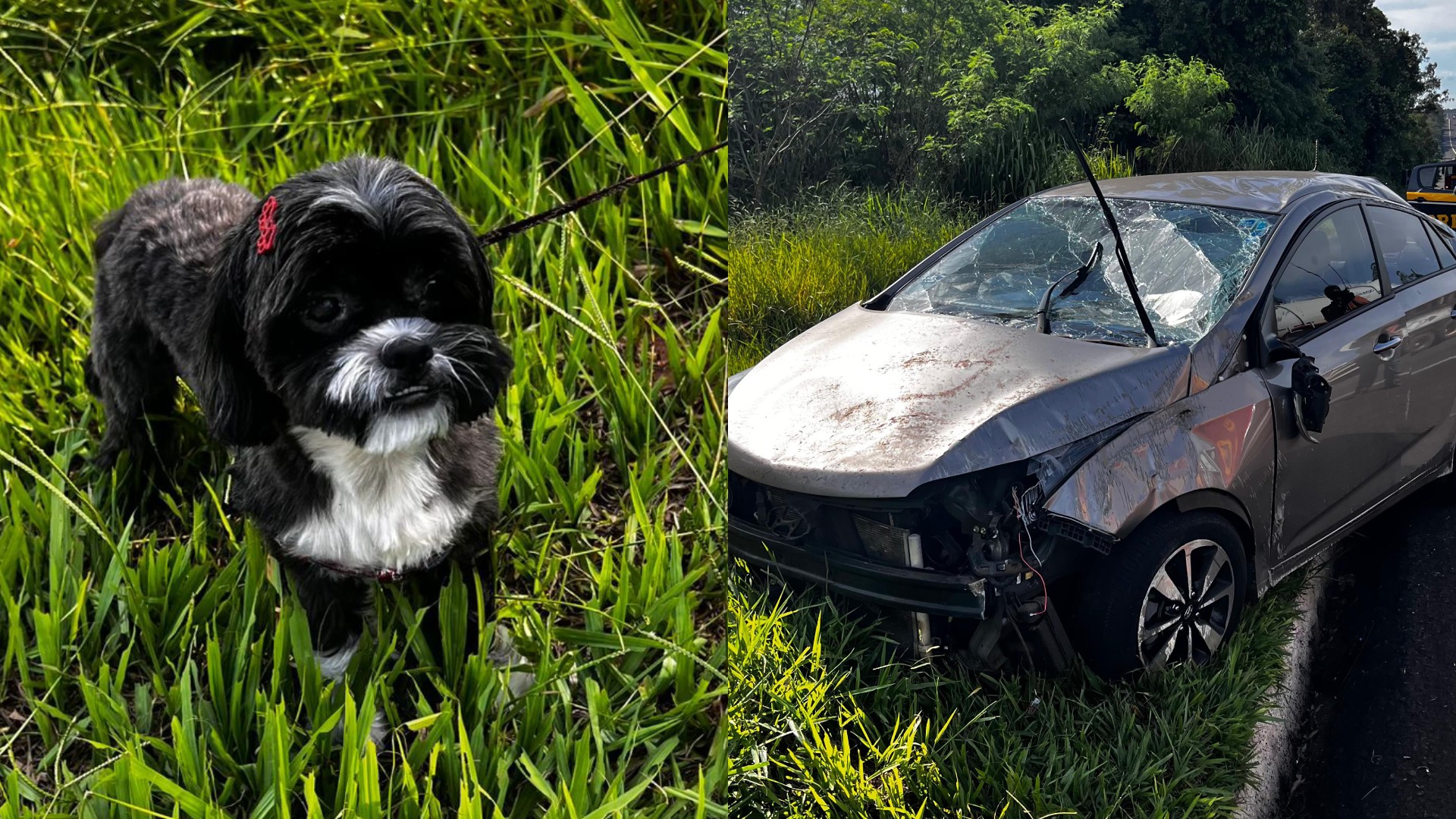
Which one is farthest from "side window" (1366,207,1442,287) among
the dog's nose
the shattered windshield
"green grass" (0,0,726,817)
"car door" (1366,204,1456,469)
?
the dog's nose

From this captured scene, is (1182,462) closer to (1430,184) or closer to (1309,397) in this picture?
(1309,397)

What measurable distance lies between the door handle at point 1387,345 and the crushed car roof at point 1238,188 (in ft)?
0.56

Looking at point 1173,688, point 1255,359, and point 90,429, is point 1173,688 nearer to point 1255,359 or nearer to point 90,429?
point 1255,359

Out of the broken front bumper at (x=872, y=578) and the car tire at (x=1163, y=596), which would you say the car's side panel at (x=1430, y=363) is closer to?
the car tire at (x=1163, y=596)

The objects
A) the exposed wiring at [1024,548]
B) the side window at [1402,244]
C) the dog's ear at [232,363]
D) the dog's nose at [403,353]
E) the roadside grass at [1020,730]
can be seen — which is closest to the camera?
the exposed wiring at [1024,548]

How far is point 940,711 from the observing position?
1.10 metres

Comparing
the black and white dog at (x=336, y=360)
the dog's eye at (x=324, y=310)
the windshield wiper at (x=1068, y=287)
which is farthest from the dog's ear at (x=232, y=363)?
the windshield wiper at (x=1068, y=287)

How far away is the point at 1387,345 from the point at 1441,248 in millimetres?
174

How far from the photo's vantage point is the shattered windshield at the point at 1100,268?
1.06 m

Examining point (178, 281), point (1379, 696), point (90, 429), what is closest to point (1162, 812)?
point (1379, 696)

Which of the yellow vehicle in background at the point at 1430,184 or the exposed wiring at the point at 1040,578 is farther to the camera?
the yellow vehicle in background at the point at 1430,184

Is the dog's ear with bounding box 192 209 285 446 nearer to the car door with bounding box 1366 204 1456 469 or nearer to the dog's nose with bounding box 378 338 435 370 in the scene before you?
the dog's nose with bounding box 378 338 435 370

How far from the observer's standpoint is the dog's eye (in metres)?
1.50

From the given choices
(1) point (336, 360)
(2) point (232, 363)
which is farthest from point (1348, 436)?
(2) point (232, 363)
